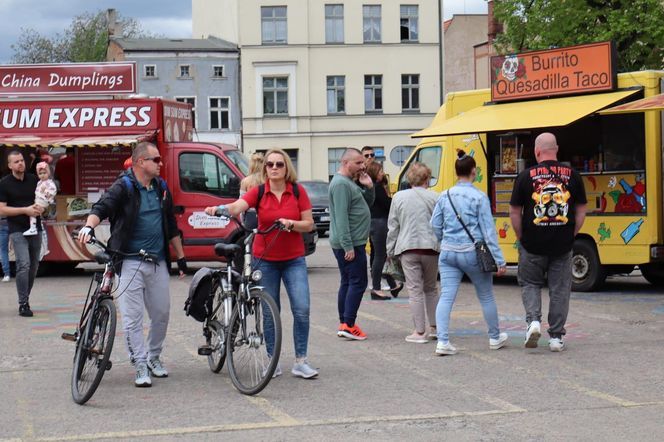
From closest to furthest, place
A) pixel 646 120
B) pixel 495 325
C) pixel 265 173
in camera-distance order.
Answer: pixel 265 173 → pixel 495 325 → pixel 646 120

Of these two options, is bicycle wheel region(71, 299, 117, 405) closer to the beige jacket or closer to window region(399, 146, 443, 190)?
the beige jacket

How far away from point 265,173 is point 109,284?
145 cm

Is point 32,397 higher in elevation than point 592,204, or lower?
lower

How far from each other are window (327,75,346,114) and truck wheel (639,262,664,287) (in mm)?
39868

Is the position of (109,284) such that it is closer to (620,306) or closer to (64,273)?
(620,306)

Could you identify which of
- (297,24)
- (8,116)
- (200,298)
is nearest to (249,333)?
(200,298)

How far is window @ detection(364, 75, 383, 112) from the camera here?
56.4 metres

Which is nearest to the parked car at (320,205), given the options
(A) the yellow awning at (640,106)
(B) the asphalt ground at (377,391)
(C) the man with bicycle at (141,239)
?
(A) the yellow awning at (640,106)

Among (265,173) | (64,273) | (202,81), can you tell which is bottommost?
(64,273)

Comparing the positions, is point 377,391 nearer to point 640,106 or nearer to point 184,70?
Result: point 640,106

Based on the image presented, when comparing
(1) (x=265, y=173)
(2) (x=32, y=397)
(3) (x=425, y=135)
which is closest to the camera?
(2) (x=32, y=397)

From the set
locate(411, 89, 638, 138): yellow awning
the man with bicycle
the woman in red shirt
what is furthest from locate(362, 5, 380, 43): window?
the man with bicycle

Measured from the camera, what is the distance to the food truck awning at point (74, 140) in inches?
740

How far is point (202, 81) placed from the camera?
5538 cm
